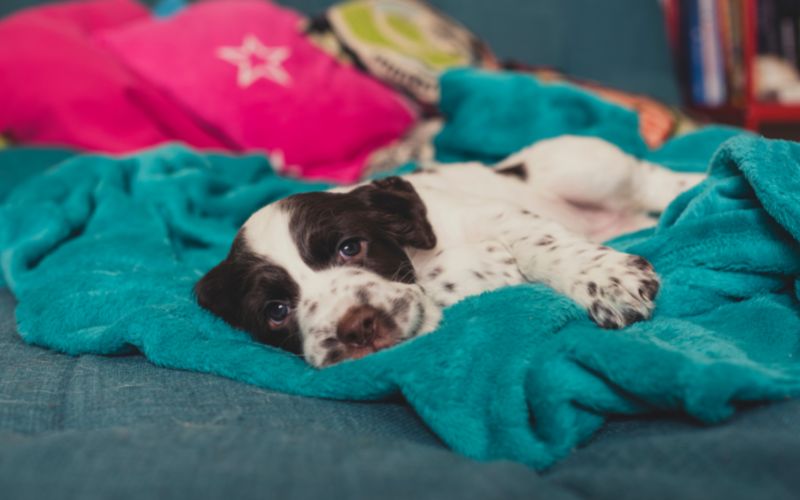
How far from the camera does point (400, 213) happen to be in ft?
6.88

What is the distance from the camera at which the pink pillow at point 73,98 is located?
352cm

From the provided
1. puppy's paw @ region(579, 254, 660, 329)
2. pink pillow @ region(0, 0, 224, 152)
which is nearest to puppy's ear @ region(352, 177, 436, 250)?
puppy's paw @ region(579, 254, 660, 329)

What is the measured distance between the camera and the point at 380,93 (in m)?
4.12

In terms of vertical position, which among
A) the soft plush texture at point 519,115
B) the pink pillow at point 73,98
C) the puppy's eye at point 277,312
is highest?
the soft plush texture at point 519,115

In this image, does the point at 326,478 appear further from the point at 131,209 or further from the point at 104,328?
the point at 131,209

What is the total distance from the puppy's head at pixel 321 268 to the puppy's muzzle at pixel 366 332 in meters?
0.02

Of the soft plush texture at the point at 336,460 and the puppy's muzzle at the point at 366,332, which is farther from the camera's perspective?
the puppy's muzzle at the point at 366,332

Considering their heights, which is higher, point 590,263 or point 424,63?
point 590,263

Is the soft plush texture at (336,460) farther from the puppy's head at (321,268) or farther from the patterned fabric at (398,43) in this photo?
the patterned fabric at (398,43)

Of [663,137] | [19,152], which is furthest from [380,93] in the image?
[19,152]

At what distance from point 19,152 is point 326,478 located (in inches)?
106

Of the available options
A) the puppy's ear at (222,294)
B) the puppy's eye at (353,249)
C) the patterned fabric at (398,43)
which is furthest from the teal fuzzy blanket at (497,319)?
the patterned fabric at (398,43)

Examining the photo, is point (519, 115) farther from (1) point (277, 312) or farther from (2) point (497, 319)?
(2) point (497, 319)

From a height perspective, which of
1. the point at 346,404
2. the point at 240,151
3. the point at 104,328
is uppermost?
the point at 346,404
